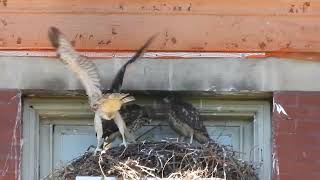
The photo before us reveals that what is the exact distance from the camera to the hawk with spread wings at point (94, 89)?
639 cm

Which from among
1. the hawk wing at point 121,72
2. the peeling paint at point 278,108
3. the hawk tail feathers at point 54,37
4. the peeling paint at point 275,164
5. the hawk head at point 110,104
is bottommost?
the peeling paint at point 275,164

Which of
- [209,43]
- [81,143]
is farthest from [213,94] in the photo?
[81,143]

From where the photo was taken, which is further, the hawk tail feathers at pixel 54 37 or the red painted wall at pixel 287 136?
the red painted wall at pixel 287 136

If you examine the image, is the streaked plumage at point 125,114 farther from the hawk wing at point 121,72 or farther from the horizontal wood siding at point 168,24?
the horizontal wood siding at point 168,24

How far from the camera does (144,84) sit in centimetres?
679

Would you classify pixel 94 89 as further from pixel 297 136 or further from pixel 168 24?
pixel 297 136

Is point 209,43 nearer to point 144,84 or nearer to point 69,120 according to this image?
point 144,84

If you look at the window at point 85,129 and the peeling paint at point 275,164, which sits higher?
the window at point 85,129

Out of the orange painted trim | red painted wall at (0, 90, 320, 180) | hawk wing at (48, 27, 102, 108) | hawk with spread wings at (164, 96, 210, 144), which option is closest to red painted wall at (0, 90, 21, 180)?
red painted wall at (0, 90, 320, 180)

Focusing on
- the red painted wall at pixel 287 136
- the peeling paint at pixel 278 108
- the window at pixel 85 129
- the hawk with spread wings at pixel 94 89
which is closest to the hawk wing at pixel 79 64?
the hawk with spread wings at pixel 94 89

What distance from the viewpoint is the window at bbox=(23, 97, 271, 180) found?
A: 22.5ft

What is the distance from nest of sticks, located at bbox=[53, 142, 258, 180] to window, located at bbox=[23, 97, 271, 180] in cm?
36

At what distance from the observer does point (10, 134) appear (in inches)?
265

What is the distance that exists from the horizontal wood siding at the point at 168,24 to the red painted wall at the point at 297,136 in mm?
296
